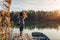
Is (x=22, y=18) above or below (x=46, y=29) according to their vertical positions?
above

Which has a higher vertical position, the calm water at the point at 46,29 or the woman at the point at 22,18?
the woman at the point at 22,18

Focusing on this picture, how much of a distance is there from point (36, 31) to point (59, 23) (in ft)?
0.79

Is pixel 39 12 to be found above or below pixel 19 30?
above

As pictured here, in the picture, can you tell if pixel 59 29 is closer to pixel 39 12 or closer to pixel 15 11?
pixel 39 12

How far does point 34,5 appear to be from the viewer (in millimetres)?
2754

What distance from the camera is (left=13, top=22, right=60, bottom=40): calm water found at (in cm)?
269

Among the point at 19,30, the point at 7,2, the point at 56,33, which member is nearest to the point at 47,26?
the point at 56,33

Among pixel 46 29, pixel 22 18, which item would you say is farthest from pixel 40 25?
pixel 22 18

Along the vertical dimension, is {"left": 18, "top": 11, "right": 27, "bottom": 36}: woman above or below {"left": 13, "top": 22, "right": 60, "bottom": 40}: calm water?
above

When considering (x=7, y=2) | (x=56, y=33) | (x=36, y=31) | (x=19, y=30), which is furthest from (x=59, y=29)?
(x=7, y=2)

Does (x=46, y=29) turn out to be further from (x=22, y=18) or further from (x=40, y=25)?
(x=22, y=18)

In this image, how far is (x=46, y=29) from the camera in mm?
2713

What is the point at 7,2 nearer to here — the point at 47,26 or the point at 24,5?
the point at 24,5

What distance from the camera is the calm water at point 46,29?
8.83ft
